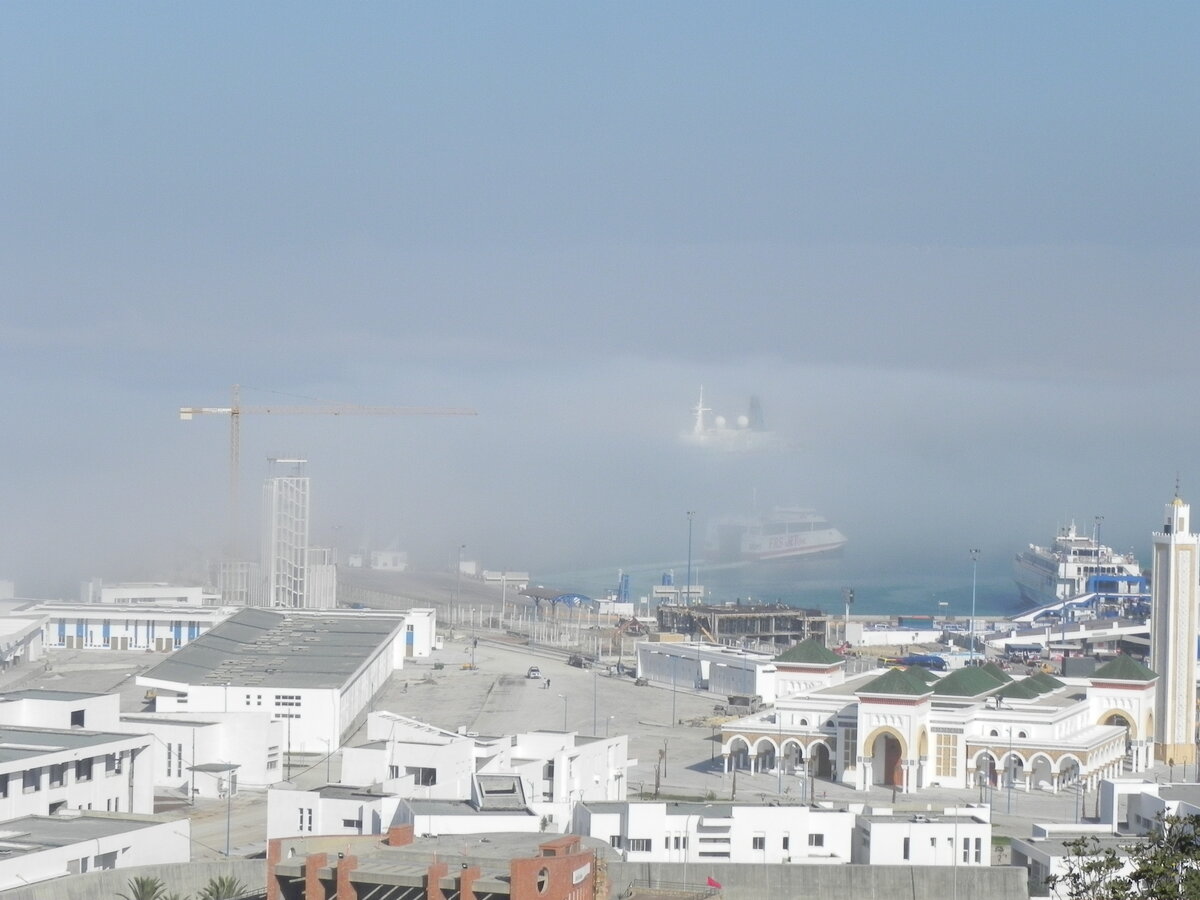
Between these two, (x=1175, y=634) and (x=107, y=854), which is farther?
(x=1175, y=634)

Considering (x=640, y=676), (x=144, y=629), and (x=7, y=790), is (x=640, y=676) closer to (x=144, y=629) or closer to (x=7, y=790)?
(x=144, y=629)

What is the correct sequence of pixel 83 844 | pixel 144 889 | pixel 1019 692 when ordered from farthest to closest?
1. pixel 1019 692
2. pixel 83 844
3. pixel 144 889

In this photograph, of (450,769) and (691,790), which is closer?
(450,769)

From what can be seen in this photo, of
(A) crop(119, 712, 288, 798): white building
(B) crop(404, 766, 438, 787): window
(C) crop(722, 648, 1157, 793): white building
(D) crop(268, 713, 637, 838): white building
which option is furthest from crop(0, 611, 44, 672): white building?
(B) crop(404, 766, 438, 787): window

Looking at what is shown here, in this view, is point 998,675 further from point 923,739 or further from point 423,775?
point 423,775

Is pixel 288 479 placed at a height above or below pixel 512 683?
above

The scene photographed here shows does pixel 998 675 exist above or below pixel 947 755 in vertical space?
above

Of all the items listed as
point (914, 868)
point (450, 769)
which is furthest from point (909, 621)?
point (914, 868)

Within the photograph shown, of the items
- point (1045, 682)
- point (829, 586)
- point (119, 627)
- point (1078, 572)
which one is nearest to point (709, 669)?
point (1045, 682)
